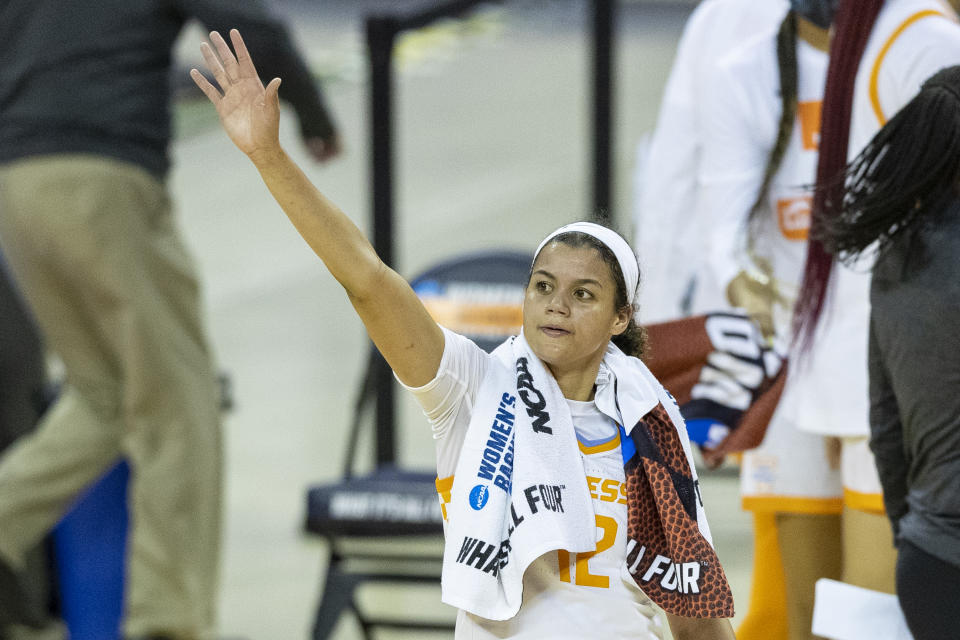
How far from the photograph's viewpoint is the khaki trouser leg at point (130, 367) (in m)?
4.06

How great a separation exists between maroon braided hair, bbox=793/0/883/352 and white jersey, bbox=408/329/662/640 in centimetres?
90

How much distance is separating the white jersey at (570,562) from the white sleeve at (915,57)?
1.03m

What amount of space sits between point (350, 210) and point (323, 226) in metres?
7.67

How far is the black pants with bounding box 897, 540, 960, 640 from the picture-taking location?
91.4 inches

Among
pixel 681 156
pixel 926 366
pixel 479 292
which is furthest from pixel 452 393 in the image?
pixel 479 292

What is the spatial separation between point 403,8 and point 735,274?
2.32 meters

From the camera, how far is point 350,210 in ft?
31.0

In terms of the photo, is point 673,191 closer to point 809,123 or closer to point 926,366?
point 809,123

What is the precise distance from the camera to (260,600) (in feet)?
15.7

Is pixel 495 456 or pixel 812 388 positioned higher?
pixel 495 456

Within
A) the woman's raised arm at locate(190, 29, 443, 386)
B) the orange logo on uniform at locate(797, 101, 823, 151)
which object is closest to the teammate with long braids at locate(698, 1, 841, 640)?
the orange logo on uniform at locate(797, 101, 823, 151)

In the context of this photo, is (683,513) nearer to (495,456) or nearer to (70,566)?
(495,456)

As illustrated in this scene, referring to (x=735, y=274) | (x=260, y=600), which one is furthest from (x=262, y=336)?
(x=735, y=274)

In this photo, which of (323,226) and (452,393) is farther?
(452,393)
